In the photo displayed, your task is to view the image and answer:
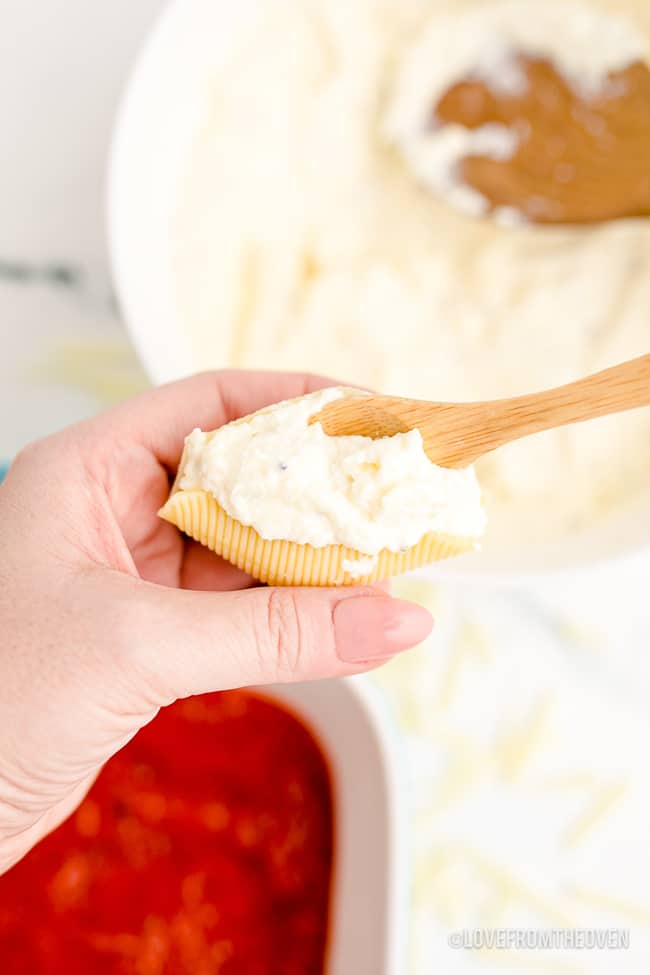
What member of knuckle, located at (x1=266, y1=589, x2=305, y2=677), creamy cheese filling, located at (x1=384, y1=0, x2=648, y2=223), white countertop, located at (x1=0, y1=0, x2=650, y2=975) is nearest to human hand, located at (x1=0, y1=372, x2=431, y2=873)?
knuckle, located at (x1=266, y1=589, x2=305, y2=677)

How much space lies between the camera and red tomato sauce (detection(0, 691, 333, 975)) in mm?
1140

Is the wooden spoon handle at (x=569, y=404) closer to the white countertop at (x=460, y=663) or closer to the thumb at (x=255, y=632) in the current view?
the thumb at (x=255, y=632)

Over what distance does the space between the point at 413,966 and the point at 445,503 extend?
74 cm

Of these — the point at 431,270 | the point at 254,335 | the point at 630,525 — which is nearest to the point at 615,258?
the point at 431,270

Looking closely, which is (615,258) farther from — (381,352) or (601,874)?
(601,874)

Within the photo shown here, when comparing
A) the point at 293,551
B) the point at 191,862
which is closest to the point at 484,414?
the point at 293,551

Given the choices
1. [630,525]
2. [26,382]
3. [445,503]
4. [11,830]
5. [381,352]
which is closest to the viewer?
[445,503]

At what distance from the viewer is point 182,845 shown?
1.17 metres

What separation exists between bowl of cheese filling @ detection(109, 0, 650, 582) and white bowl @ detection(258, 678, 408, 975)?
0.26 m

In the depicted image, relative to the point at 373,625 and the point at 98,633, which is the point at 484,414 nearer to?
the point at 373,625

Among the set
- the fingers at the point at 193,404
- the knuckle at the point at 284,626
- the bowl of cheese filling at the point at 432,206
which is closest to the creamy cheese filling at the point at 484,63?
the bowl of cheese filling at the point at 432,206

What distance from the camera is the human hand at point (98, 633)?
28.9 inches

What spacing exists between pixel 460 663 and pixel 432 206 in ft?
2.03

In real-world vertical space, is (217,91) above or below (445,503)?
above
